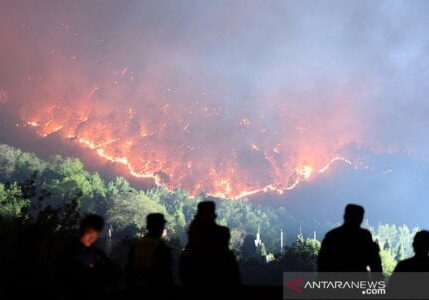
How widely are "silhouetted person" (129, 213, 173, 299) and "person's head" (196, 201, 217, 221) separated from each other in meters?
0.74

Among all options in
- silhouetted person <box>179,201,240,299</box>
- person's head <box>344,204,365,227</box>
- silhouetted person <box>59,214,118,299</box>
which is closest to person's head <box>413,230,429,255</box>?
person's head <box>344,204,365,227</box>

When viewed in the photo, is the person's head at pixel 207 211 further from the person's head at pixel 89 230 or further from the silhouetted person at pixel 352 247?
the silhouetted person at pixel 352 247

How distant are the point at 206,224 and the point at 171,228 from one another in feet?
512

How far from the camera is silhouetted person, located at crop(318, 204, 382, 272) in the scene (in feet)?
24.6

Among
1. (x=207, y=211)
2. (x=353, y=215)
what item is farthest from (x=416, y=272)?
(x=207, y=211)

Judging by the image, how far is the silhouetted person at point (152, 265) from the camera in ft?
24.4

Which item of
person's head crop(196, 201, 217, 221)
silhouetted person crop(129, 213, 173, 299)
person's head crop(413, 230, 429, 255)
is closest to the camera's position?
silhouetted person crop(129, 213, 173, 299)

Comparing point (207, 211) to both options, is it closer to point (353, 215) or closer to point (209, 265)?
point (209, 265)

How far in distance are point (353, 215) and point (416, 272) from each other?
1.29 m

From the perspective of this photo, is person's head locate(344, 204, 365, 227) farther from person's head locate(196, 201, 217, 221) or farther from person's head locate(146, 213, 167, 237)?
person's head locate(146, 213, 167, 237)

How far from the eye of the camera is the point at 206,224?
7844 mm

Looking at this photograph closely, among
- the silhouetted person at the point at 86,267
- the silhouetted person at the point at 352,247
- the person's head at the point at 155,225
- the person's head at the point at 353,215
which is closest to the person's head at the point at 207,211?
the person's head at the point at 155,225

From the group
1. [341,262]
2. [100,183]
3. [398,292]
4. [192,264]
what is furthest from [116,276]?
[100,183]

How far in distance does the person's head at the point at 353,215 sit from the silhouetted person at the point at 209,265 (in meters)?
1.83
